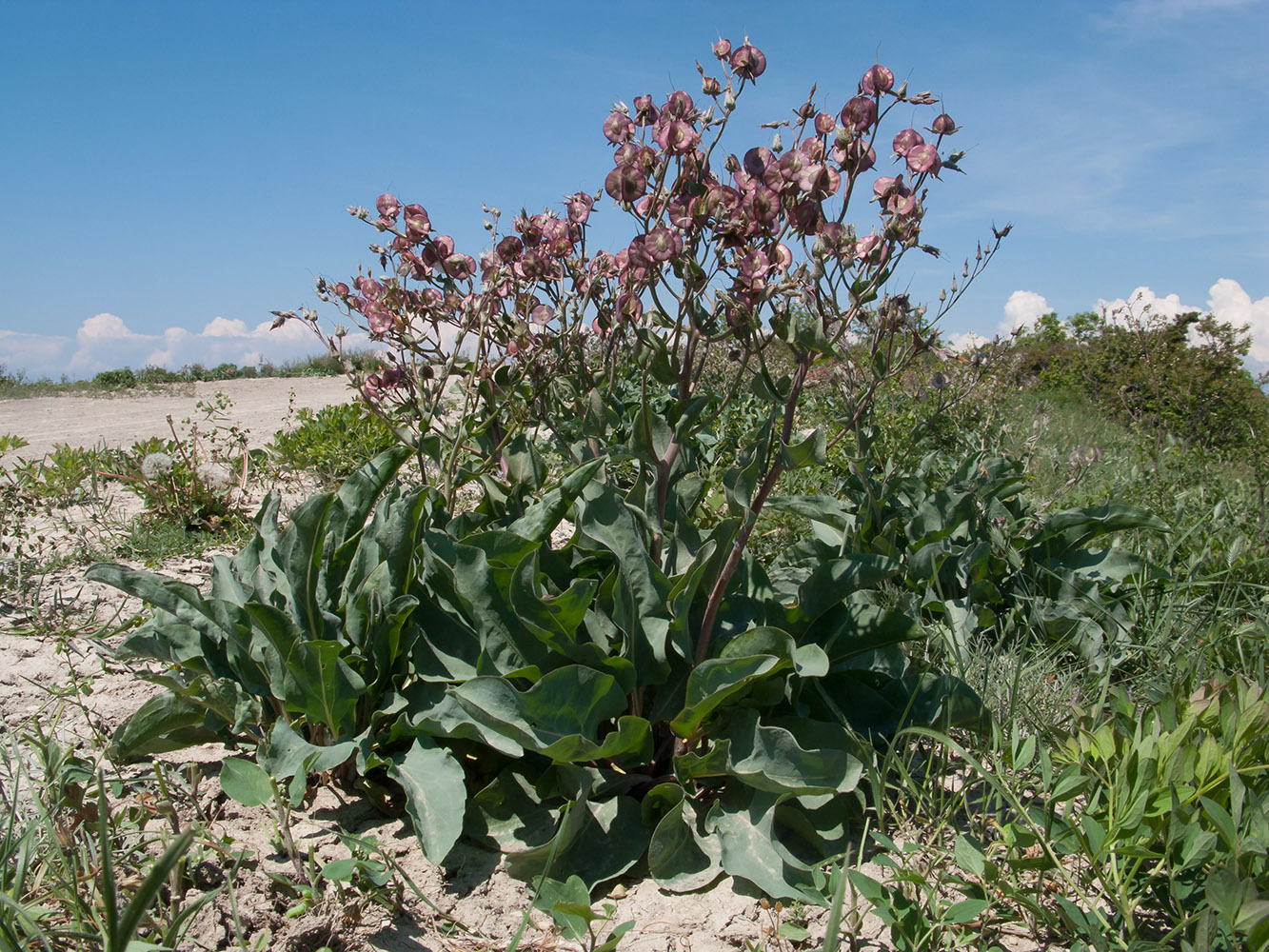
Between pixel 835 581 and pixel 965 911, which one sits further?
pixel 835 581

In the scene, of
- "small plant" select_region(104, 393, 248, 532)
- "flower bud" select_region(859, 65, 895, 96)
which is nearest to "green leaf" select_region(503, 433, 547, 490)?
"flower bud" select_region(859, 65, 895, 96)

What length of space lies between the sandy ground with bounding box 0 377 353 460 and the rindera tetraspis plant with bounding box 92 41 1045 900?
365cm

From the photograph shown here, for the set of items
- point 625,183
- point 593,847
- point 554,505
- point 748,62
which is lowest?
point 593,847

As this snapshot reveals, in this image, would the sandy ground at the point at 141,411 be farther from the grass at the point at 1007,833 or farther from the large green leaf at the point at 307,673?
the grass at the point at 1007,833

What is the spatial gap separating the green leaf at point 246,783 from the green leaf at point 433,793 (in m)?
0.27

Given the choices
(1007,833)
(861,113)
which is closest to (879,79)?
(861,113)

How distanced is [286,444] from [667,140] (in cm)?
431

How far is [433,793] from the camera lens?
5.89 ft

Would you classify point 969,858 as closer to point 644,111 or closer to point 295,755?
point 295,755

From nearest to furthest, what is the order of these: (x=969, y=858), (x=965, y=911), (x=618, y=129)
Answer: (x=965, y=911)
(x=969, y=858)
(x=618, y=129)

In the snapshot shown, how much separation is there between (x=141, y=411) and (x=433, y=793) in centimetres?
984

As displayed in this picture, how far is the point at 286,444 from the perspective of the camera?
5.47 metres

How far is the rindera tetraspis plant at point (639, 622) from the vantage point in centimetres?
179

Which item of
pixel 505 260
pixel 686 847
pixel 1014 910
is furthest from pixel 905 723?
pixel 505 260
